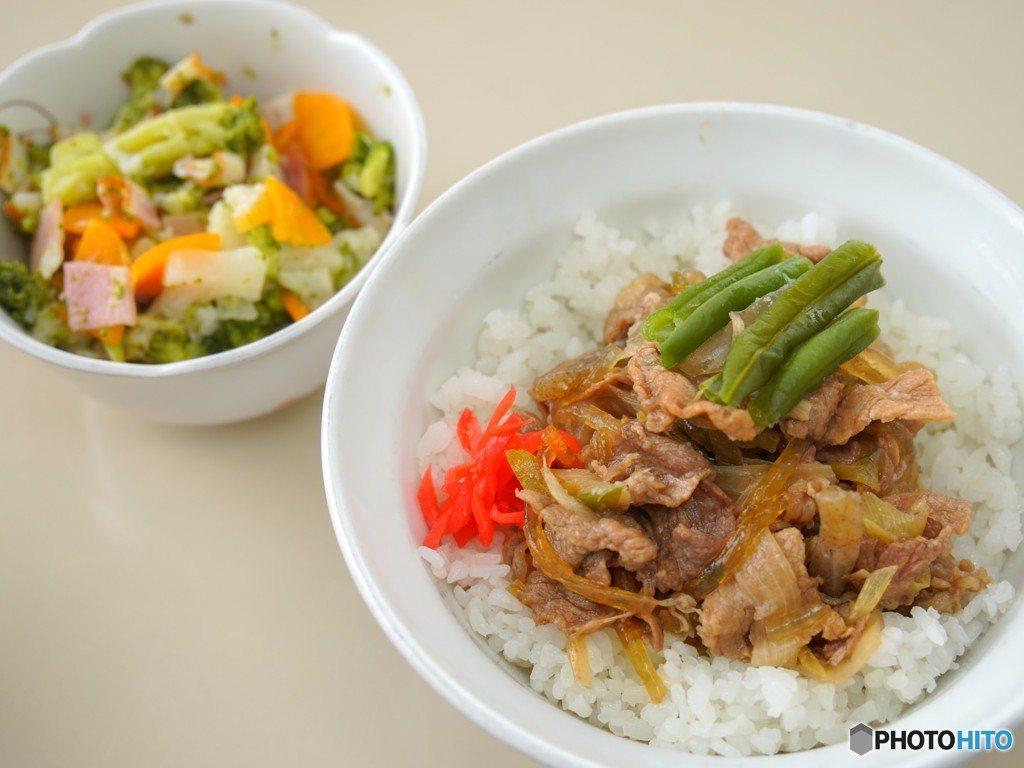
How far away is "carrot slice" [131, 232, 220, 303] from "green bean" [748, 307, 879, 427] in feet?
5.55

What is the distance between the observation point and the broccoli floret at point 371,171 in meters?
3.00

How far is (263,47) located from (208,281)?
1073mm

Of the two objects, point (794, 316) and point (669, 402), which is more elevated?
Result: point (794, 316)

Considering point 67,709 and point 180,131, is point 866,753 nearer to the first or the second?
point 67,709

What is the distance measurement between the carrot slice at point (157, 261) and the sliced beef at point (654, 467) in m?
1.42

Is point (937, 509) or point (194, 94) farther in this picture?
point (194, 94)

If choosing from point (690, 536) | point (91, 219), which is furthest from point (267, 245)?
point (690, 536)

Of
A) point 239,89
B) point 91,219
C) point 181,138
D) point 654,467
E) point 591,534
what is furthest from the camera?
point 239,89

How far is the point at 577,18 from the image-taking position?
12.7ft

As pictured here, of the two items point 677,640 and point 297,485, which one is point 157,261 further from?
point 677,640

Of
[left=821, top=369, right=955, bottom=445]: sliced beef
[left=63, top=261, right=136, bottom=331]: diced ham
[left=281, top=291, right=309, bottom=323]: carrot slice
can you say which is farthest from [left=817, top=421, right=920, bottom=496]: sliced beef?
[left=63, top=261, right=136, bottom=331]: diced ham

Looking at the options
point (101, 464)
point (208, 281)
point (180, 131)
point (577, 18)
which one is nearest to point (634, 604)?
point (208, 281)

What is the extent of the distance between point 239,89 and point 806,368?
2.44 meters

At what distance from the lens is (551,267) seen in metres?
2.58
